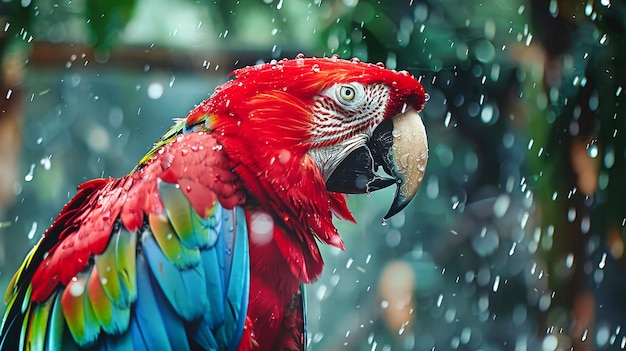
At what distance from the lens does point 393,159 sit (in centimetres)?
72

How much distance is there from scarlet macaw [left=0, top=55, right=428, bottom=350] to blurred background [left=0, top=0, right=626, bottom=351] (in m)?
0.17

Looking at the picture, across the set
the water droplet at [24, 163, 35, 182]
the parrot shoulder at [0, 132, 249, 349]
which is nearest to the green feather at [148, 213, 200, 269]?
the parrot shoulder at [0, 132, 249, 349]

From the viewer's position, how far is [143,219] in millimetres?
659

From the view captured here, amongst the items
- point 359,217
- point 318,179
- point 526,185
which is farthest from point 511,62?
point 318,179

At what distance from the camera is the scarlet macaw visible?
65cm

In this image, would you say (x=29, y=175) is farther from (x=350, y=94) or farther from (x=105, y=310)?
(x=350, y=94)

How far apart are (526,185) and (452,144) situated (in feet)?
0.58

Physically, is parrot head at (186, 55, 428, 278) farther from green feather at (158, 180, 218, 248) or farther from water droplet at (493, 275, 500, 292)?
water droplet at (493, 275, 500, 292)

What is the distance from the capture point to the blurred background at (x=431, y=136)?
95cm

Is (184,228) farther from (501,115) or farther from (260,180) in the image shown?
(501,115)

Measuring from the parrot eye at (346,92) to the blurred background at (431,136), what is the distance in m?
0.26

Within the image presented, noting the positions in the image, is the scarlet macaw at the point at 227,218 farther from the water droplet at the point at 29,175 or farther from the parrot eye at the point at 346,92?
the water droplet at the point at 29,175

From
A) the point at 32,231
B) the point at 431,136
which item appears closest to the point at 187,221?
the point at 32,231

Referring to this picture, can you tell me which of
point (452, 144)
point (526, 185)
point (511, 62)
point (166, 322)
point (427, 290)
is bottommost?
point (427, 290)
